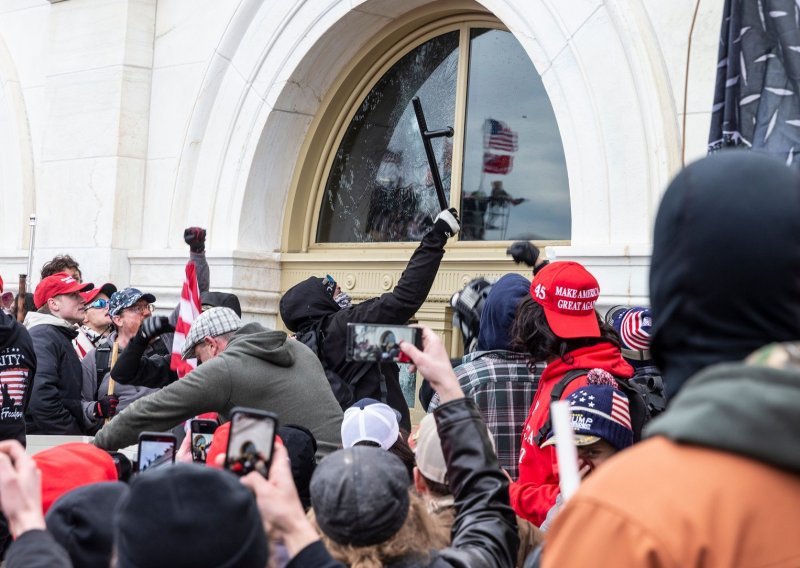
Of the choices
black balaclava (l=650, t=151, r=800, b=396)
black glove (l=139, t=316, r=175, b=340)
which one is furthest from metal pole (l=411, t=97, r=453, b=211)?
black balaclava (l=650, t=151, r=800, b=396)

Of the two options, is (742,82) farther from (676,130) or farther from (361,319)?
(361,319)

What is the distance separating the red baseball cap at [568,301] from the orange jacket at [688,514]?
2.54 metres

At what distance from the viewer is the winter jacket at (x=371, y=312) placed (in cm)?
509

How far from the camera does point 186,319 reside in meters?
5.70

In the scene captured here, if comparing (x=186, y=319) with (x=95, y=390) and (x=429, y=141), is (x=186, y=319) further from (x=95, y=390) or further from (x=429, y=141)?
(x=429, y=141)

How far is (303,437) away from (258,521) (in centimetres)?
206

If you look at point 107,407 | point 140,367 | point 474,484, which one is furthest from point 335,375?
point 474,484

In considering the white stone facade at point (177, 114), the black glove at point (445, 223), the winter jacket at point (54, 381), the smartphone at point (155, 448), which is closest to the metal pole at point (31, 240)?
the white stone facade at point (177, 114)

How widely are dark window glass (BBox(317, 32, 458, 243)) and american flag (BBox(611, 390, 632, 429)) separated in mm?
3802

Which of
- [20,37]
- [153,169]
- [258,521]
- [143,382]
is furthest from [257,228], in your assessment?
[258,521]

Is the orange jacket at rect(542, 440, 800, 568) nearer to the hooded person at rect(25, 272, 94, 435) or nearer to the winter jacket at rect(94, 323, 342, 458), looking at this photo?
the winter jacket at rect(94, 323, 342, 458)

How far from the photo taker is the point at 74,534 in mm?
2244

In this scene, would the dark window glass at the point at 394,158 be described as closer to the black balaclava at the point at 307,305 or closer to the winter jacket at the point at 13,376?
the black balaclava at the point at 307,305

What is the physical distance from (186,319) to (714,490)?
4843 millimetres
